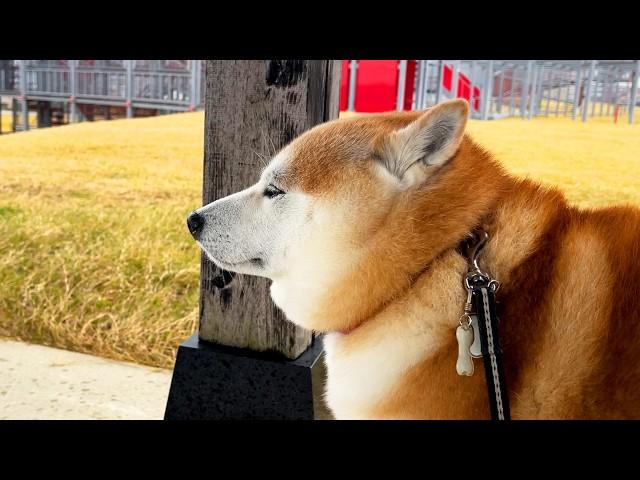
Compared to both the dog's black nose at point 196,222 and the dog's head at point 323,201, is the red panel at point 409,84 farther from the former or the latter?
the dog's black nose at point 196,222

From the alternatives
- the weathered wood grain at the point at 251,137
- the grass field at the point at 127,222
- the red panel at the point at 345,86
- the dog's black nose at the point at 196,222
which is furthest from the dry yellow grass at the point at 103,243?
the dog's black nose at the point at 196,222

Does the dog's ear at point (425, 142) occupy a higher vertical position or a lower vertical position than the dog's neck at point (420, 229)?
higher

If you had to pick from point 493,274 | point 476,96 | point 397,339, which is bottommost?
point 397,339

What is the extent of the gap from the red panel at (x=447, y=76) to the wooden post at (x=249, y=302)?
1882 mm

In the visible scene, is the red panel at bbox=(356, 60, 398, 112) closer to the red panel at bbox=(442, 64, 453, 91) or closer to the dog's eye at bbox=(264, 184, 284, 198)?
the red panel at bbox=(442, 64, 453, 91)

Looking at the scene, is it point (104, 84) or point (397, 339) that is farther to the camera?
point (104, 84)

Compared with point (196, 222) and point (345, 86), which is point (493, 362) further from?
point (345, 86)

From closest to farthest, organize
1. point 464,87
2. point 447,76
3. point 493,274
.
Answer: point 493,274
point 447,76
point 464,87

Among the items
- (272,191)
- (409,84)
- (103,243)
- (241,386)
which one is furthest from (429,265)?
(103,243)

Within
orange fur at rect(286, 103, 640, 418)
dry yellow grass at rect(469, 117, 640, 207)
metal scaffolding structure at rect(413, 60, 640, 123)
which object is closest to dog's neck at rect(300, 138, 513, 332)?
orange fur at rect(286, 103, 640, 418)

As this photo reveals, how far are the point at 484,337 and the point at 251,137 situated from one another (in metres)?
1.02

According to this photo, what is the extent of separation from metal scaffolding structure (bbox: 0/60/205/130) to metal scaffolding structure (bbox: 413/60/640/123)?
2.41 metres

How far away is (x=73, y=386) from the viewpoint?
8.72 ft

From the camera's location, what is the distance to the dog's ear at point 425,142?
1.40 meters
